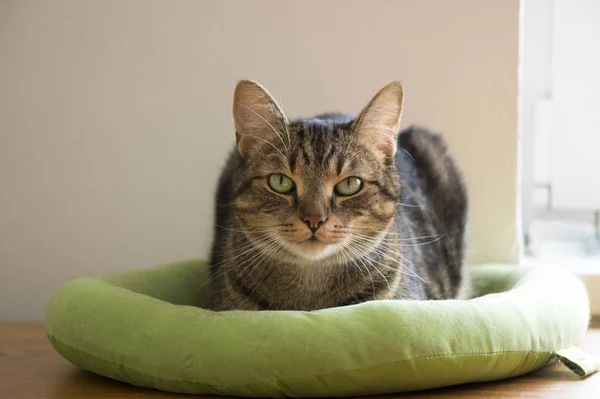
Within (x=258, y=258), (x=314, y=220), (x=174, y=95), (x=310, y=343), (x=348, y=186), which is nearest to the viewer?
(x=310, y=343)

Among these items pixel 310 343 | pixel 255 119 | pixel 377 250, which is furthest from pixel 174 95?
pixel 310 343

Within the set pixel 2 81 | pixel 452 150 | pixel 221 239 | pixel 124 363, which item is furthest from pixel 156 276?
pixel 452 150

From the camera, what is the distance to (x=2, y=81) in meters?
2.37

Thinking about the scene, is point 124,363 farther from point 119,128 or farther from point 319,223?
point 119,128

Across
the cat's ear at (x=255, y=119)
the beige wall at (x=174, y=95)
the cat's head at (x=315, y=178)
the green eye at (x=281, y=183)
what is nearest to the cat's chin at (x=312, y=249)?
the cat's head at (x=315, y=178)

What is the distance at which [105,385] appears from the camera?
1539 mm

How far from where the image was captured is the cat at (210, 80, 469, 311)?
154 cm

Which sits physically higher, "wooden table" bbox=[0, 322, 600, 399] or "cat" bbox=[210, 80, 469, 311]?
"cat" bbox=[210, 80, 469, 311]

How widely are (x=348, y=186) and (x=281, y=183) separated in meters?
0.14

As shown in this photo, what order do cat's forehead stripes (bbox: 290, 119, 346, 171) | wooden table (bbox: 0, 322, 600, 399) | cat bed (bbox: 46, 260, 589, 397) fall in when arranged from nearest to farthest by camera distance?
1. cat bed (bbox: 46, 260, 589, 397)
2. wooden table (bbox: 0, 322, 600, 399)
3. cat's forehead stripes (bbox: 290, 119, 346, 171)

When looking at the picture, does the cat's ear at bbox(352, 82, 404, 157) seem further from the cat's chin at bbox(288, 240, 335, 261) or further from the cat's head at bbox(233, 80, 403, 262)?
the cat's chin at bbox(288, 240, 335, 261)

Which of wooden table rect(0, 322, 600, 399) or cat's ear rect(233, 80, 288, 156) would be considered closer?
wooden table rect(0, 322, 600, 399)

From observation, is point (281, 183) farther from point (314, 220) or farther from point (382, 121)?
point (382, 121)

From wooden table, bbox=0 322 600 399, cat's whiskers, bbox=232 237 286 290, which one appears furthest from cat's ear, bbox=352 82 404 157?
wooden table, bbox=0 322 600 399
